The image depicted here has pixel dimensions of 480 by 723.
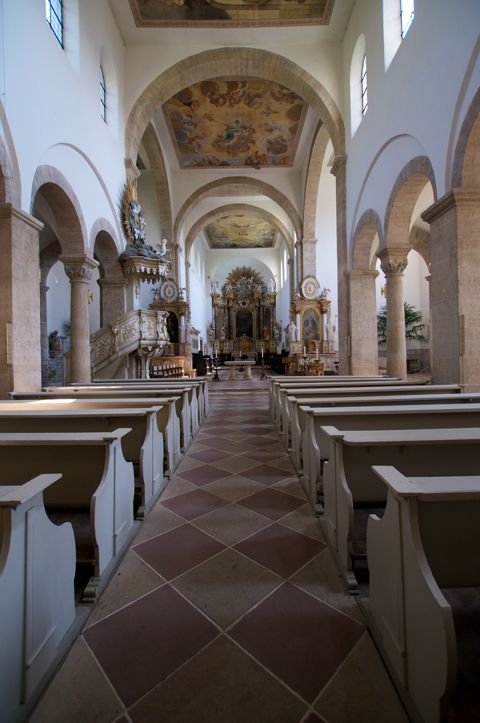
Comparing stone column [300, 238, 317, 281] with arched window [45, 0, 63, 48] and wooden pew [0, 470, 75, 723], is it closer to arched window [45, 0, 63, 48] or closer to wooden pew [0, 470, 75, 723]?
arched window [45, 0, 63, 48]

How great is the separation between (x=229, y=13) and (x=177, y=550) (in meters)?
12.4

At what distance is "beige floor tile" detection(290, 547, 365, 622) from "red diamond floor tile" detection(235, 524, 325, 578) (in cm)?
6

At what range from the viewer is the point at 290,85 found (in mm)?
10961

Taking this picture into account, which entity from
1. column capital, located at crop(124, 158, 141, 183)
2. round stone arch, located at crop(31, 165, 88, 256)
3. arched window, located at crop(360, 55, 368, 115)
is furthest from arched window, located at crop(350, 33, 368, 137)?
round stone arch, located at crop(31, 165, 88, 256)

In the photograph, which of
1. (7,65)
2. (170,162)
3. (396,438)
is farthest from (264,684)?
(170,162)

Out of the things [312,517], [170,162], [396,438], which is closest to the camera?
[396,438]

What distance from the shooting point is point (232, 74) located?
35.6 ft

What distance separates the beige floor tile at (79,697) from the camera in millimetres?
1304

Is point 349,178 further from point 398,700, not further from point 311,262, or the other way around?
point 398,700

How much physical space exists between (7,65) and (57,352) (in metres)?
9.42

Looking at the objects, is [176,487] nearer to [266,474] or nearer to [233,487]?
[233,487]

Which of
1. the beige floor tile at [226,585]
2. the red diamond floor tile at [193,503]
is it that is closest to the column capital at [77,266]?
the red diamond floor tile at [193,503]

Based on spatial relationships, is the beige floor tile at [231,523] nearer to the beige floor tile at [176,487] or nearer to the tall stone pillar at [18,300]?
the beige floor tile at [176,487]

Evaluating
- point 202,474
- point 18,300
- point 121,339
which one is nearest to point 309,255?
point 121,339
